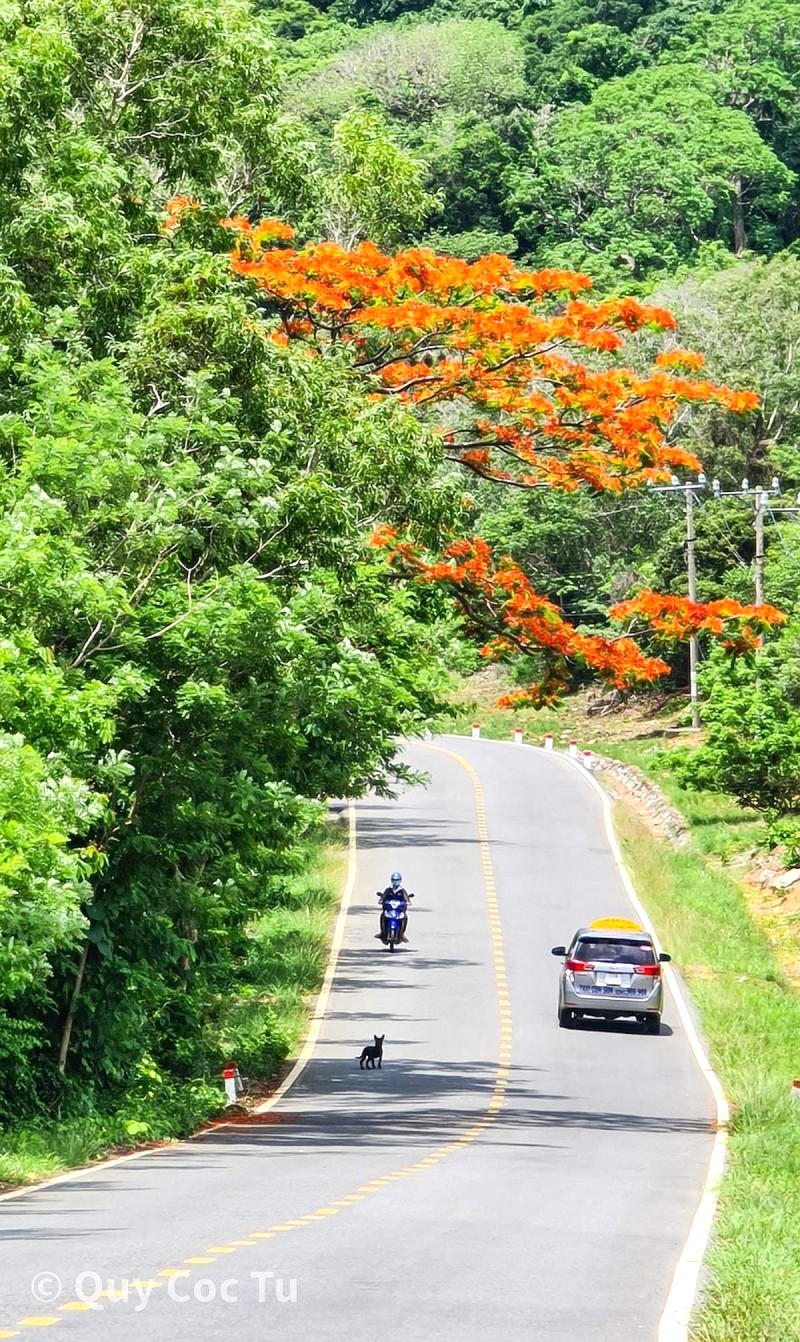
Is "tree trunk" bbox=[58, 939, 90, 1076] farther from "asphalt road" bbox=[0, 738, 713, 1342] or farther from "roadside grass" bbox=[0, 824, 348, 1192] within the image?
"asphalt road" bbox=[0, 738, 713, 1342]

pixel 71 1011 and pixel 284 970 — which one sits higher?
pixel 71 1011

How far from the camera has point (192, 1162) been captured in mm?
18094

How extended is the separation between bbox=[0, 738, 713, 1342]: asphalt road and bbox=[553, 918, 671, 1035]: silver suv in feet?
1.44

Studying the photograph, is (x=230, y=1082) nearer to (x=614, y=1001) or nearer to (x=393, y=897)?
(x=614, y=1001)

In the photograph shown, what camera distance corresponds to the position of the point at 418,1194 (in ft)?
50.5

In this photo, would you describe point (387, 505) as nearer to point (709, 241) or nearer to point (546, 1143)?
point (546, 1143)

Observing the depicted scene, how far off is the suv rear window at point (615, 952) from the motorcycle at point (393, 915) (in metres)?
6.70

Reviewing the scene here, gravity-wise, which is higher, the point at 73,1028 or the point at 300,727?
the point at 300,727

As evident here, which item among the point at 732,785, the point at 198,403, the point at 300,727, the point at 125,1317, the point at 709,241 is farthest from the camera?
the point at 709,241

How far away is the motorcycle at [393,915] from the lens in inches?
1451

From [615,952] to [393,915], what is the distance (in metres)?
7.41

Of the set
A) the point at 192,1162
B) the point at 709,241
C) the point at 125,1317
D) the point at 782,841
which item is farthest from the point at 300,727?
the point at 709,241

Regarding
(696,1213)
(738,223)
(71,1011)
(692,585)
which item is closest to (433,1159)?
(696,1213)

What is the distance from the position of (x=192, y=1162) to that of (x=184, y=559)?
6189mm
